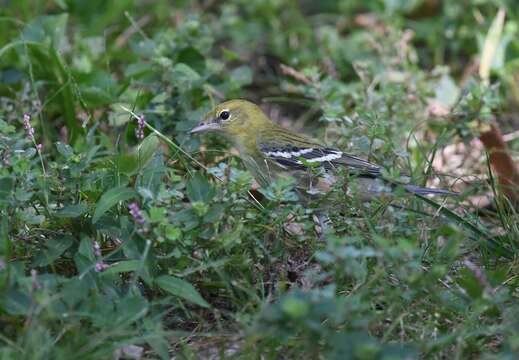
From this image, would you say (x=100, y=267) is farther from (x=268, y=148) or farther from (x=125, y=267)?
(x=268, y=148)

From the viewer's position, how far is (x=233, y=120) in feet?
17.3

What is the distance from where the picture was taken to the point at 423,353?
10.3ft

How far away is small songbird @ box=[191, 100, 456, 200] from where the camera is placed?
4662 millimetres

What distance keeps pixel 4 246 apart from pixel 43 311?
55cm

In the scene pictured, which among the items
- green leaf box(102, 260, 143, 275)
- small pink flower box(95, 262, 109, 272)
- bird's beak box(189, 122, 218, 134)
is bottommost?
bird's beak box(189, 122, 218, 134)

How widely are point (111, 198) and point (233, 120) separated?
1872 millimetres

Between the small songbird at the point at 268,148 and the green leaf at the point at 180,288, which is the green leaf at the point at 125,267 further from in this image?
the small songbird at the point at 268,148

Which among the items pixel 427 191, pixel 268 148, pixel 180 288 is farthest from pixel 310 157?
pixel 180 288

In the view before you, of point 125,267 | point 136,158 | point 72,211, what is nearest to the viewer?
point 125,267

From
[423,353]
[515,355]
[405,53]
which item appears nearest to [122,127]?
[405,53]

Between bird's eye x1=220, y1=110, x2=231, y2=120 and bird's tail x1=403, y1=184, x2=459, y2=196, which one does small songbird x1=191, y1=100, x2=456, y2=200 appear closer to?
bird's eye x1=220, y1=110, x2=231, y2=120

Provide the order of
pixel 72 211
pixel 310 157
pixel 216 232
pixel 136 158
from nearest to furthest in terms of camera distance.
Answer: pixel 216 232, pixel 72 211, pixel 136 158, pixel 310 157

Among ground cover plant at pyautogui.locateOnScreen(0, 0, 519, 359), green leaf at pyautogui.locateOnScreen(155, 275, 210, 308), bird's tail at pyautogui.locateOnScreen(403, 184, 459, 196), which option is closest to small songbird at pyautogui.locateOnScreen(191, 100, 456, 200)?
ground cover plant at pyautogui.locateOnScreen(0, 0, 519, 359)

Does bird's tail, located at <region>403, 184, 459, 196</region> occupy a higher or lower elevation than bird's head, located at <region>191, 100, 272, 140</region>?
higher
